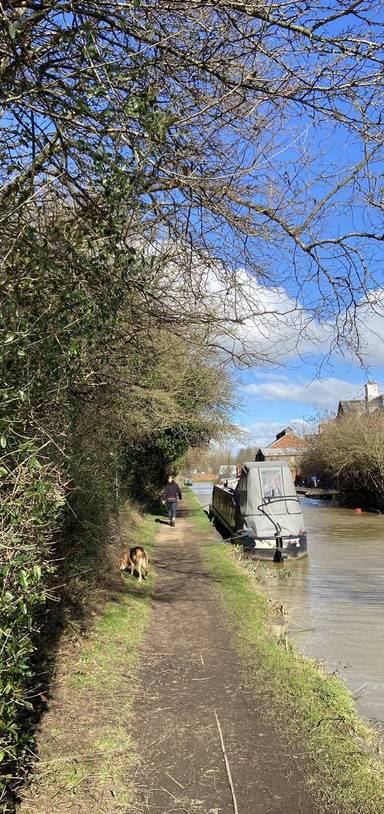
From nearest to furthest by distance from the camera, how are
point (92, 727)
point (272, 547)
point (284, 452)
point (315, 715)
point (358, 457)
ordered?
1. point (92, 727)
2. point (315, 715)
3. point (272, 547)
4. point (358, 457)
5. point (284, 452)

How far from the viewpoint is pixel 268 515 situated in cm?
1914

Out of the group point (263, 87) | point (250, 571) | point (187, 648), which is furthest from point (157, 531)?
point (263, 87)

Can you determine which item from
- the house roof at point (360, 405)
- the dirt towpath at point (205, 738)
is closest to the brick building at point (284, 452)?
the house roof at point (360, 405)

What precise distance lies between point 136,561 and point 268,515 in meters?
8.74

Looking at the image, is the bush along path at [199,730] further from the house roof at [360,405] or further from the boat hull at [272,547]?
the house roof at [360,405]

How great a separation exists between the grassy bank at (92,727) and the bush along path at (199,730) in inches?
0.4

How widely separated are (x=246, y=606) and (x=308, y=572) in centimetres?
788

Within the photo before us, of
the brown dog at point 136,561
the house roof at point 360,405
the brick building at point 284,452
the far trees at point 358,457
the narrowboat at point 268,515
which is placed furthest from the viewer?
the brick building at point 284,452

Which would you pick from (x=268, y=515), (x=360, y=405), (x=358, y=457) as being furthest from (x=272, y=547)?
(x=360, y=405)

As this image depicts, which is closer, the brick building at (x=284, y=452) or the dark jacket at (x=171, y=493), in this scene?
the dark jacket at (x=171, y=493)

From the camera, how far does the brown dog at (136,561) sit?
36.3 feet

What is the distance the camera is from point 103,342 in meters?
4.93

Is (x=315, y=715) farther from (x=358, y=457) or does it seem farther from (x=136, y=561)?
(x=358, y=457)

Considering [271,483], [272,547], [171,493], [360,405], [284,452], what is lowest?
[272,547]
